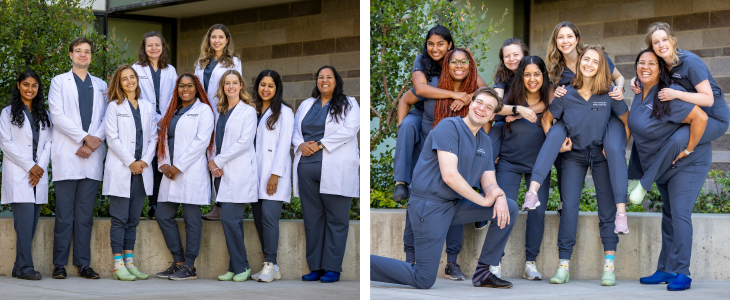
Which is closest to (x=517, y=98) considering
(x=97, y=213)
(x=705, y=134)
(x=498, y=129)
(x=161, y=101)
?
(x=498, y=129)

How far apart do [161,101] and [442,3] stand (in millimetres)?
2402

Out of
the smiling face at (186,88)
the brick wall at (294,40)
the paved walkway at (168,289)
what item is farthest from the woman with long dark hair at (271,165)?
the brick wall at (294,40)

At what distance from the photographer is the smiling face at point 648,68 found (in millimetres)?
4645

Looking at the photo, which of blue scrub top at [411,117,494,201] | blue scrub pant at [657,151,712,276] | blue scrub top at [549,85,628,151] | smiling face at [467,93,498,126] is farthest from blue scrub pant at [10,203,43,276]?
blue scrub pant at [657,151,712,276]

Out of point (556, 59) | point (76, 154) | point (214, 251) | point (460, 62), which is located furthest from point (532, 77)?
point (76, 154)

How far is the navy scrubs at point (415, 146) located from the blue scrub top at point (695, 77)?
145 centimetres

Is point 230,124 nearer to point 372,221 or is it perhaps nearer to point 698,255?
point 372,221

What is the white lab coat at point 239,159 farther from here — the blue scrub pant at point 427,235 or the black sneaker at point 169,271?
the blue scrub pant at point 427,235

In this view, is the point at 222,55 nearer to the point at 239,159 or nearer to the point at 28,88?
the point at 239,159

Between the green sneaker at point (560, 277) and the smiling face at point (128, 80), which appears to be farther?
the smiling face at point (128, 80)

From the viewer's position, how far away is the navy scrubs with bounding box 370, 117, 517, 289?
4.25m

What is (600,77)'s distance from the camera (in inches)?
183

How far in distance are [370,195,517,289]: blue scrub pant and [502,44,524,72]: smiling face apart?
965 mm

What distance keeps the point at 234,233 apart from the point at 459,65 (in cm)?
187
